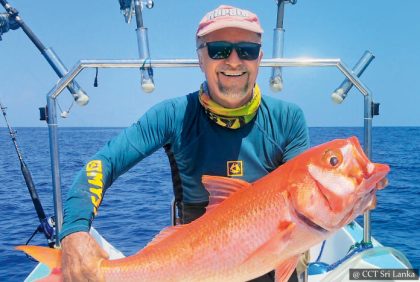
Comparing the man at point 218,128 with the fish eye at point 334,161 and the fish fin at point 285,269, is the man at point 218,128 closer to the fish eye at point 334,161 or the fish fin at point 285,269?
the fish fin at point 285,269

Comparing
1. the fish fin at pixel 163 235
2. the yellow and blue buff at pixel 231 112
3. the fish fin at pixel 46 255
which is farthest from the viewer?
the yellow and blue buff at pixel 231 112

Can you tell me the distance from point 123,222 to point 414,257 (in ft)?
24.9

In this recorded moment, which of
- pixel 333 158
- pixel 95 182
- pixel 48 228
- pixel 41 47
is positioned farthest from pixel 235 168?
pixel 48 228

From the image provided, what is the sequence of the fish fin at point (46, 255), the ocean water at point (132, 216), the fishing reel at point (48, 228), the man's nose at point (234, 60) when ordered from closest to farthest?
the fish fin at point (46, 255) → the man's nose at point (234, 60) → the fishing reel at point (48, 228) → the ocean water at point (132, 216)

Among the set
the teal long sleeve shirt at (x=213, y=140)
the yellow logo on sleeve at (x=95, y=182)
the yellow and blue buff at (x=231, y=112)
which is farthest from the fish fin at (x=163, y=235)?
the yellow and blue buff at (x=231, y=112)

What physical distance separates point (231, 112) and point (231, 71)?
31 centimetres

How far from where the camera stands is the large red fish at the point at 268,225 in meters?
2.13

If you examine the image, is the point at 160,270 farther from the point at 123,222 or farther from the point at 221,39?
the point at 123,222

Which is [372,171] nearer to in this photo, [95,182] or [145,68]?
[95,182]

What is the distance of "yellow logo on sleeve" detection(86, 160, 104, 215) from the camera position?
2.73 m

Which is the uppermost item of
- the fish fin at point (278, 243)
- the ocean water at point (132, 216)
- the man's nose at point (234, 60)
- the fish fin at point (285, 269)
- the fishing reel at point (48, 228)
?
the man's nose at point (234, 60)

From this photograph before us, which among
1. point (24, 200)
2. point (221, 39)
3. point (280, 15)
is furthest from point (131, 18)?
point (24, 200)

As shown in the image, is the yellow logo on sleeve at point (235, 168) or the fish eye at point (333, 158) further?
the yellow logo on sleeve at point (235, 168)

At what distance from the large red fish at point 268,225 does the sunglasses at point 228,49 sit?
102 cm
